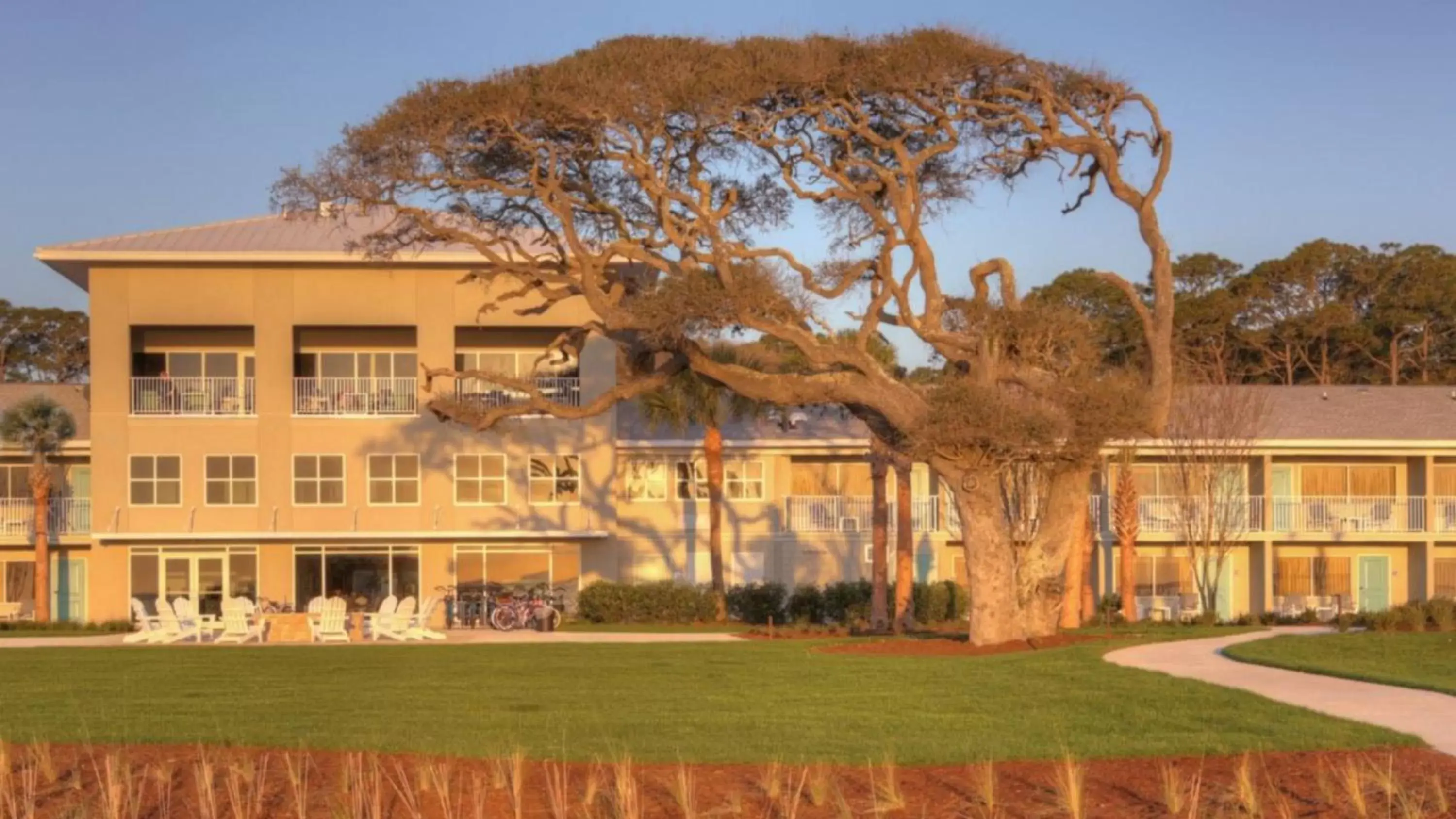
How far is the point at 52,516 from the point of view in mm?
43219

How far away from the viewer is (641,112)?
2514cm

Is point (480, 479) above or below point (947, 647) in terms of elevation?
above

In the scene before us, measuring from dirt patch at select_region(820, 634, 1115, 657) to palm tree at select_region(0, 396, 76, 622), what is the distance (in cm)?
2350

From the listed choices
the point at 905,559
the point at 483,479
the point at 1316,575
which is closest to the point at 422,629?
the point at 905,559

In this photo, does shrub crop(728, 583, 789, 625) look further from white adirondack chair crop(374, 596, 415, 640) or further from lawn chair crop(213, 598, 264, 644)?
lawn chair crop(213, 598, 264, 644)

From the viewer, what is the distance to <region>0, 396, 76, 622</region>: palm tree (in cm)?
4103

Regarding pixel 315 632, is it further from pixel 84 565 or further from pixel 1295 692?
pixel 1295 692

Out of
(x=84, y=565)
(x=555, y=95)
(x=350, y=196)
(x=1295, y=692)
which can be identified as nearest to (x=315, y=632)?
(x=350, y=196)

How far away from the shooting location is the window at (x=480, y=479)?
42906 mm

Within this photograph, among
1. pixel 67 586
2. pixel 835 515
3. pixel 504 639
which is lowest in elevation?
pixel 67 586

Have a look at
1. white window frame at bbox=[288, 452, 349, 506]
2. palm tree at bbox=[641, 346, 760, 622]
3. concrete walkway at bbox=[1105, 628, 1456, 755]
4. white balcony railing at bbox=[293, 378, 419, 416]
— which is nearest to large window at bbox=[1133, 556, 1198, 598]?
palm tree at bbox=[641, 346, 760, 622]

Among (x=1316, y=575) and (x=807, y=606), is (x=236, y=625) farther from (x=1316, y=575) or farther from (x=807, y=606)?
(x=1316, y=575)

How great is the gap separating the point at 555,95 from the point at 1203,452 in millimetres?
20360

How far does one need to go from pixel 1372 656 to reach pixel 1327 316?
43731 millimetres
